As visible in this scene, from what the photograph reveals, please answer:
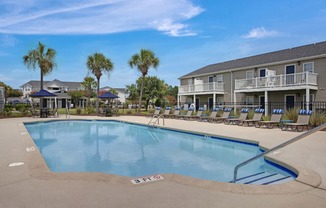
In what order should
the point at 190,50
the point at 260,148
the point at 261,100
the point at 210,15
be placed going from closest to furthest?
the point at 260,148, the point at 210,15, the point at 261,100, the point at 190,50

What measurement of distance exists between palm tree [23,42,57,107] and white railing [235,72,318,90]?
19516 millimetres

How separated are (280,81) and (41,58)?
23264 millimetres

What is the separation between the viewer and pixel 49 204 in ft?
11.4

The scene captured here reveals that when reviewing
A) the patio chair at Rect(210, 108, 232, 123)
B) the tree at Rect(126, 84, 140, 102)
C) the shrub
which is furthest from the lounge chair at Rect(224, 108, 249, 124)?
the tree at Rect(126, 84, 140, 102)

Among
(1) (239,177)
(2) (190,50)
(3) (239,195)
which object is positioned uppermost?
(2) (190,50)

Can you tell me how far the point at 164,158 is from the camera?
8406 mm

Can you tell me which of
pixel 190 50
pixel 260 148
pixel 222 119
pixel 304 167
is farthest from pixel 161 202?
pixel 190 50

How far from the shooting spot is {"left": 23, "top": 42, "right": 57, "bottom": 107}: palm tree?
25.3 meters

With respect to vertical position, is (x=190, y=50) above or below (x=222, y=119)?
above

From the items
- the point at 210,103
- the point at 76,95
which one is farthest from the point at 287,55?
the point at 76,95

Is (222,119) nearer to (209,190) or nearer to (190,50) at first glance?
(190,50)

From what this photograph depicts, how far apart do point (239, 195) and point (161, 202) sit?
4.20ft

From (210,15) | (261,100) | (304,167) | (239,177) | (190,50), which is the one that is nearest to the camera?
(304,167)

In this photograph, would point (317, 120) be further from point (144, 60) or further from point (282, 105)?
point (144, 60)
